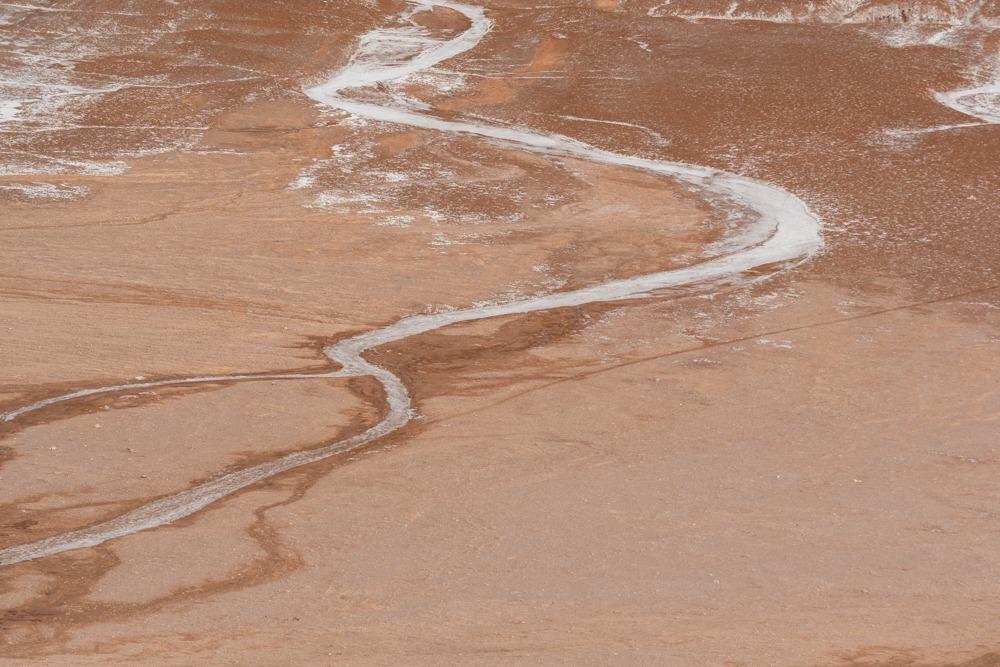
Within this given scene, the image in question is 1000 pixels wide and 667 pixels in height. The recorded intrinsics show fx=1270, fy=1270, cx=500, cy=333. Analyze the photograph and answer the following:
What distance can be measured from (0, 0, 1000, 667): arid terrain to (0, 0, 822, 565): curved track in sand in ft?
0.16

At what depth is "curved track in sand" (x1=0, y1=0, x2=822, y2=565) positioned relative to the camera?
247 inches

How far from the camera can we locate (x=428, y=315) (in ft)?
33.6

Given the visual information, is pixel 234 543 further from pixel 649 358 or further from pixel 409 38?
pixel 409 38

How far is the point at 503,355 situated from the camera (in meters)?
9.28

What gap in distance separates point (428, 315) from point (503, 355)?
1.18 meters

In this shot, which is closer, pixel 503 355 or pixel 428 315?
pixel 503 355

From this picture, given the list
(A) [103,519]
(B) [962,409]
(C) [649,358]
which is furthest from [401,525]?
(B) [962,409]

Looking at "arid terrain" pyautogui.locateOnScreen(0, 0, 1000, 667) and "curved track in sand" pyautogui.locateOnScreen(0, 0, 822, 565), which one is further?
"curved track in sand" pyautogui.locateOnScreen(0, 0, 822, 565)

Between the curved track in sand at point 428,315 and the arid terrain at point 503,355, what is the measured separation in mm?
48

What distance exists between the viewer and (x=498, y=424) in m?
7.79

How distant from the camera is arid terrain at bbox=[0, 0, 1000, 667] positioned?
5266mm

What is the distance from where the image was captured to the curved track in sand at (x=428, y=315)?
628cm

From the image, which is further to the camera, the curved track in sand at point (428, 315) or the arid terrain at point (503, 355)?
the curved track in sand at point (428, 315)

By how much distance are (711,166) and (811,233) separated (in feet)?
8.84
